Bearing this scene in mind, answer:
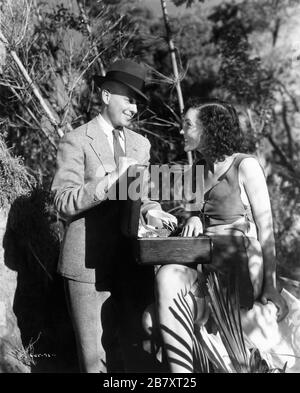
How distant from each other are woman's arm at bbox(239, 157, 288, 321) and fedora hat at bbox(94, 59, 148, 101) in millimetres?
742

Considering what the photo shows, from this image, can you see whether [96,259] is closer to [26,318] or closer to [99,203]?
[99,203]

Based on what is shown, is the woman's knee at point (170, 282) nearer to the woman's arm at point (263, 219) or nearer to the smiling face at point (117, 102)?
the woman's arm at point (263, 219)

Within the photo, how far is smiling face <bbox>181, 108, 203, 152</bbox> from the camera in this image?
3602 mm

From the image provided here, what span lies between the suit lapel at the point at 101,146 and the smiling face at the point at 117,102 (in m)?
0.11

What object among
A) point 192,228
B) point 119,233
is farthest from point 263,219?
point 119,233

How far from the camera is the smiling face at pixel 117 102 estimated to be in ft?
11.8

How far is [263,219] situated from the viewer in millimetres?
3531

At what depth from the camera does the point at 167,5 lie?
6.15 m

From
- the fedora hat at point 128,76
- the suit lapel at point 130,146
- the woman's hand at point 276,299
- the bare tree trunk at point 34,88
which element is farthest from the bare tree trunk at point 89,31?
the woman's hand at point 276,299

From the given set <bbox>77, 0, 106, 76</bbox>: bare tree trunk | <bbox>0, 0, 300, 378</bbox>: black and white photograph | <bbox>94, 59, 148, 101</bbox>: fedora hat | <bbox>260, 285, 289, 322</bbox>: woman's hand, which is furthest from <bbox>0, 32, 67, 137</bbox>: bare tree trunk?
<bbox>260, 285, 289, 322</bbox>: woman's hand

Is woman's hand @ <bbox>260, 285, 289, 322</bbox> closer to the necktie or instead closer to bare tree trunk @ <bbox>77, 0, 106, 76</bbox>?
the necktie

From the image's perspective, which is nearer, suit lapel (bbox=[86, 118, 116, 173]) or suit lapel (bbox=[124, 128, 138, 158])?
suit lapel (bbox=[86, 118, 116, 173])

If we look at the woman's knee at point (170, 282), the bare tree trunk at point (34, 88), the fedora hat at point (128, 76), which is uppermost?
the bare tree trunk at point (34, 88)

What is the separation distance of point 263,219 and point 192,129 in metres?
0.64
